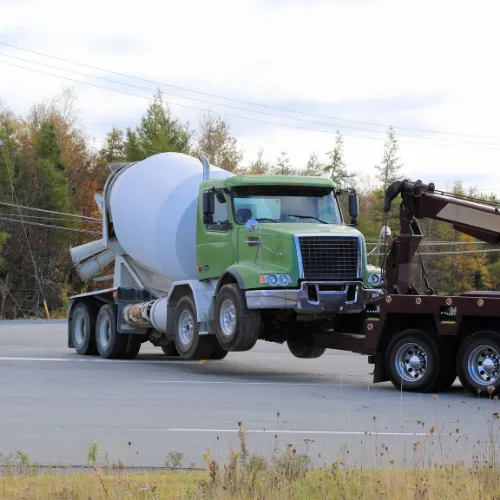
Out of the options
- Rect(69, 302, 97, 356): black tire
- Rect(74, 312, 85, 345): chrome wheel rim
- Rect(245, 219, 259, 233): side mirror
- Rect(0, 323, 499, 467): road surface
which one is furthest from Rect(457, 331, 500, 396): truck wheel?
Rect(74, 312, 85, 345): chrome wheel rim

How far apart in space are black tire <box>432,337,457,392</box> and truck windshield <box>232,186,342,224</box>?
4.04 m

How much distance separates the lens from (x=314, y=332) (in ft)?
A: 65.2

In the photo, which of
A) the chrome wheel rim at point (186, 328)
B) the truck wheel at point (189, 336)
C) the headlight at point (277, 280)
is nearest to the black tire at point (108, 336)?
the truck wheel at point (189, 336)

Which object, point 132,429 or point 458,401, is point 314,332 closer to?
point 458,401

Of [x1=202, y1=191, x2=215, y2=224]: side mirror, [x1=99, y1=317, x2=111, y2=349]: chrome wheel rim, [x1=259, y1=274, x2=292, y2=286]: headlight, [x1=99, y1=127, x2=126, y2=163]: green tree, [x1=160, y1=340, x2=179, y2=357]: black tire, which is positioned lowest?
[x1=160, y1=340, x2=179, y2=357]: black tire

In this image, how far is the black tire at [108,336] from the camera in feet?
79.8

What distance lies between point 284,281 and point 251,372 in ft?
9.88

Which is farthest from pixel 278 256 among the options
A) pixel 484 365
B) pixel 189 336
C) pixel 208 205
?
pixel 484 365

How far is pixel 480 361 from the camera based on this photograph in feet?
53.5

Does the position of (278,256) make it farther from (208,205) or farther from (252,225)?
(208,205)

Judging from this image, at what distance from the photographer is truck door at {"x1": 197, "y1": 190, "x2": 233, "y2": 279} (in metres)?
20.1

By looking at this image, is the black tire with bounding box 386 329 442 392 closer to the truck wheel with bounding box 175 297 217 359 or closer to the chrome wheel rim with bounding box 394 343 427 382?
the chrome wheel rim with bounding box 394 343 427 382

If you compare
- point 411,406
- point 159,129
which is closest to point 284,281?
point 411,406

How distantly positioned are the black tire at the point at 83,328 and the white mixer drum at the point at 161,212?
224 centimetres
